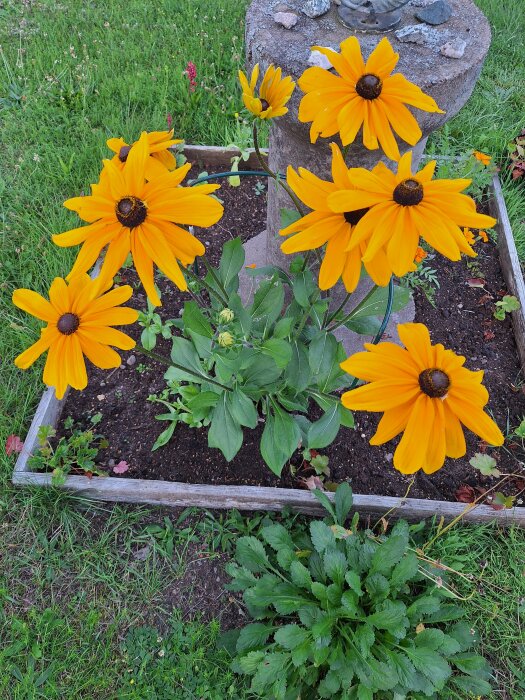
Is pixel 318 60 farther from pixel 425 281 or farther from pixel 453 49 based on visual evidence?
pixel 425 281

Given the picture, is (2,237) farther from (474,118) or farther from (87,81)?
(474,118)

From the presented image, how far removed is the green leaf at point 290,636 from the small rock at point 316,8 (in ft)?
5.91

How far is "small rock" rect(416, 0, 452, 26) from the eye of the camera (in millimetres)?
1626

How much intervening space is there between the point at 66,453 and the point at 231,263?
1.05m

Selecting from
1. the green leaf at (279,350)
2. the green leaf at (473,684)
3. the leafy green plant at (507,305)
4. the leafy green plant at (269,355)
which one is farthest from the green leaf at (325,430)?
the leafy green plant at (507,305)

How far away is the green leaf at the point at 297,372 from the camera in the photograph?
166cm

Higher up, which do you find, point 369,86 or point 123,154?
point 369,86

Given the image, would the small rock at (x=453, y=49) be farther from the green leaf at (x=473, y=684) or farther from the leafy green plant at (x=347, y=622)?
the green leaf at (x=473, y=684)

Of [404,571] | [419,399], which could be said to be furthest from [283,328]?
[404,571]

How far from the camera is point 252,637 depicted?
5.72 feet

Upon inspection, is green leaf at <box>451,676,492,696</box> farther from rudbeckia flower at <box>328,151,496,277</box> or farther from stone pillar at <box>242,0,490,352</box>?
stone pillar at <box>242,0,490,352</box>

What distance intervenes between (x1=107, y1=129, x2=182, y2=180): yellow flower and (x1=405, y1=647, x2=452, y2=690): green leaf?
4.86 ft

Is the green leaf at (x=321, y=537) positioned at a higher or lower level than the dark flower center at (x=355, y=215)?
lower

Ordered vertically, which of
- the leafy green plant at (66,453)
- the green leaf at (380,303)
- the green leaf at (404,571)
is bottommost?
the leafy green plant at (66,453)
